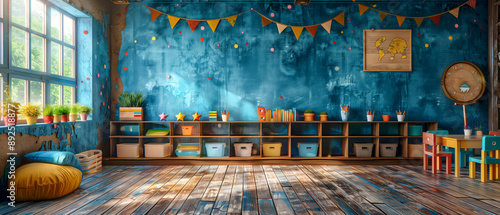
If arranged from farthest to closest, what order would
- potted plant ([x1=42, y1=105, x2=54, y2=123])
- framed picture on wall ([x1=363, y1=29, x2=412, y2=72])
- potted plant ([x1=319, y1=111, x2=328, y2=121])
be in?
1. framed picture on wall ([x1=363, y1=29, x2=412, y2=72])
2. potted plant ([x1=319, y1=111, x2=328, y2=121])
3. potted plant ([x1=42, y1=105, x2=54, y2=123])

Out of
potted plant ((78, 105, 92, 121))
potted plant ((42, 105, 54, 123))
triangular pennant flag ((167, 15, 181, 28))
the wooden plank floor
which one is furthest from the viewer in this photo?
triangular pennant flag ((167, 15, 181, 28))

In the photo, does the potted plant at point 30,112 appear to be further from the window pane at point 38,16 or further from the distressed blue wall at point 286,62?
the distressed blue wall at point 286,62

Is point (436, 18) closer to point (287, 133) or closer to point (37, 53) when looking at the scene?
point (287, 133)

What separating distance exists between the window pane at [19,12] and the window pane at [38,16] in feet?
0.46

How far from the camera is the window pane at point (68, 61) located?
15.3 feet

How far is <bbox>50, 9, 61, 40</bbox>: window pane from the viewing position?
4363 millimetres

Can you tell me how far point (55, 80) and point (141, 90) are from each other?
1.47m

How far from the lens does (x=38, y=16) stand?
4.07 metres

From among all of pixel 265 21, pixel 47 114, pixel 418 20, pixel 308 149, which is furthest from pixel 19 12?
pixel 418 20

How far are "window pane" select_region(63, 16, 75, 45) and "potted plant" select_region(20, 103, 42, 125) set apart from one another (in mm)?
1652

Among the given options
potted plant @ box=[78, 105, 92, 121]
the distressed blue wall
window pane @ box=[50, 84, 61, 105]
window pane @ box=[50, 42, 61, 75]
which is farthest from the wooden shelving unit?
window pane @ box=[50, 42, 61, 75]

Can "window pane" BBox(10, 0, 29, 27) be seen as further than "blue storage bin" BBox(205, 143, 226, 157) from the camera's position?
No

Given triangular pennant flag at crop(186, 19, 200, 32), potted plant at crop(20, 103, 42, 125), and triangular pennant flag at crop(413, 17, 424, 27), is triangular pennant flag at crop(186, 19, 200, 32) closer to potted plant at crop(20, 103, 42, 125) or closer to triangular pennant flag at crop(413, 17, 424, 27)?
potted plant at crop(20, 103, 42, 125)

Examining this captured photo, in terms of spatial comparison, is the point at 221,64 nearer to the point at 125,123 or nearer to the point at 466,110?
the point at 125,123
